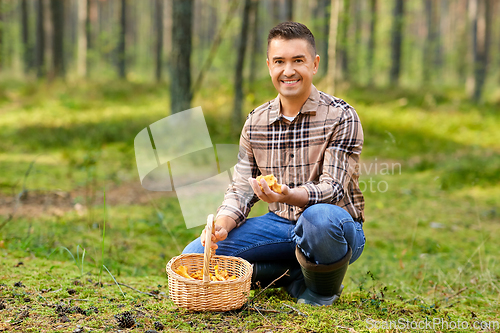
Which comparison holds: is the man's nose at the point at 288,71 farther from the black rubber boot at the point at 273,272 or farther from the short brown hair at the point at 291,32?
the black rubber boot at the point at 273,272

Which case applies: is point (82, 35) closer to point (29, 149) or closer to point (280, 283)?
point (29, 149)

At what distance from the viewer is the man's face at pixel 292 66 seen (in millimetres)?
2289

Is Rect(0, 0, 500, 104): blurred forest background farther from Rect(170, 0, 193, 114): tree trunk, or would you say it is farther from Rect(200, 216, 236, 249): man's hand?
Rect(200, 216, 236, 249): man's hand

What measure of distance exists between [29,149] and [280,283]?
265 inches

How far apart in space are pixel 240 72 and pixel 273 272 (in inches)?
262

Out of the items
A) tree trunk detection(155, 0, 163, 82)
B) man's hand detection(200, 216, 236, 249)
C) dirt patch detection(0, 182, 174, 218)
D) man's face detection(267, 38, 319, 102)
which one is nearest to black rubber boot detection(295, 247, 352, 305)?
man's hand detection(200, 216, 236, 249)

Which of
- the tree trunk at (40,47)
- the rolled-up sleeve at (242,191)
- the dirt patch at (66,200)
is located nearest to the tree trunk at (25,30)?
the tree trunk at (40,47)

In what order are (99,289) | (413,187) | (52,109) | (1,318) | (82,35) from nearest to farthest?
(1,318) < (99,289) < (413,187) < (52,109) < (82,35)

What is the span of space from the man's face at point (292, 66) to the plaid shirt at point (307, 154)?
116 mm

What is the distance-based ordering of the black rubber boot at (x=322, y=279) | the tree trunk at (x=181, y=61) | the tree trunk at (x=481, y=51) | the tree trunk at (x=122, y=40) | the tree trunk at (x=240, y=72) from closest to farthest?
1. the black rubber boot at (x=322, y=279)
2. the tree trunk at (x=181, y=61)
3. the tree trunk at (x=240, y=72)
4. the tree trunk at (x=481, y=51)
5. the tree trunk at (x=122, y=40)

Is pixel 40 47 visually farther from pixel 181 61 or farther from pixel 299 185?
pixel 299 185

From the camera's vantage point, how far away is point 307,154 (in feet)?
7.86

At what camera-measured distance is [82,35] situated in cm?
1591

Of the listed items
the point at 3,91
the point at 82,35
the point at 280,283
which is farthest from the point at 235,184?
the point at 82,35
